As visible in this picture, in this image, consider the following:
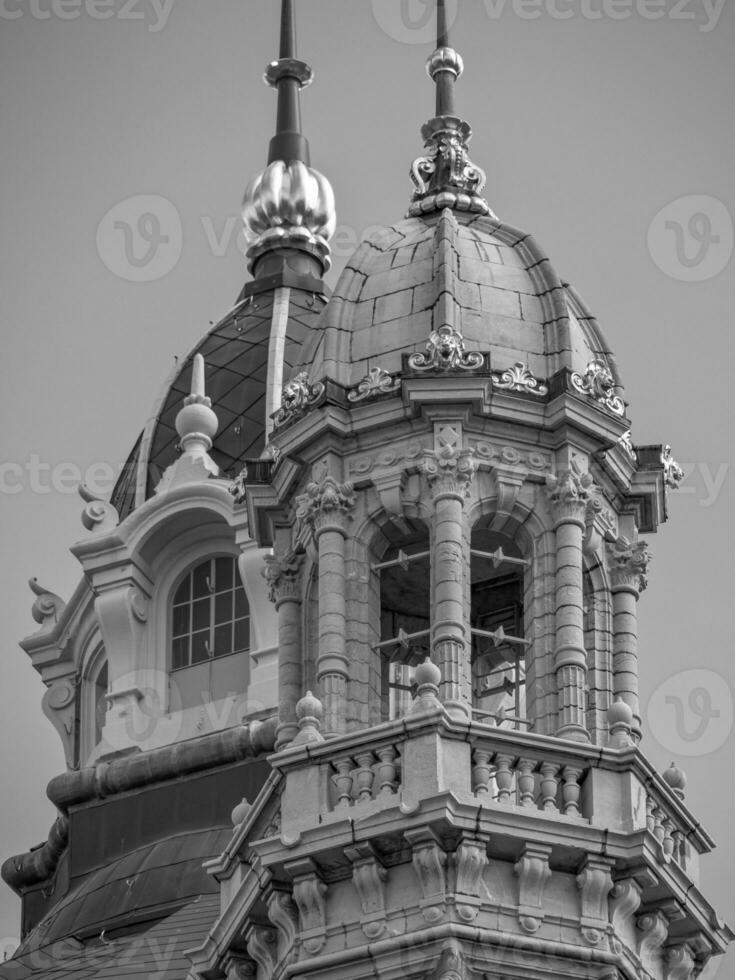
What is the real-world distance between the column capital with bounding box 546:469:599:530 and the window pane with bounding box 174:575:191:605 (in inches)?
570

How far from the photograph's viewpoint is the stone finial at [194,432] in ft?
200

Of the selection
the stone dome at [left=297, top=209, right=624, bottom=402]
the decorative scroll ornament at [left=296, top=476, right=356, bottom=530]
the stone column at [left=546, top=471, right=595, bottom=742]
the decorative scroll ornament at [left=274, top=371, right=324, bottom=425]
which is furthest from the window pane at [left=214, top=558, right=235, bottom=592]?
the stone column at [left=546, top=471, right=595, bottom=742]

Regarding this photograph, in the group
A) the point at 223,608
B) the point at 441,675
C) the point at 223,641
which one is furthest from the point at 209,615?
the point at 441,675

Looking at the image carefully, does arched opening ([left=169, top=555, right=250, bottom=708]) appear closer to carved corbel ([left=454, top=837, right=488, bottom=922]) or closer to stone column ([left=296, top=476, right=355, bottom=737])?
stone column ([left=296, top=476, right=355, bottom=737])

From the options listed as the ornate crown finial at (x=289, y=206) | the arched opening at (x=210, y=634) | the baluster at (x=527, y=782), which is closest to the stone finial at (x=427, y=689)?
the baluster at (x=527, y=782)

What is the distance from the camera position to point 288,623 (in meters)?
47.7

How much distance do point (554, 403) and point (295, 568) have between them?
3.55m

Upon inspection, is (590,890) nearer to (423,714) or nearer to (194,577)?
(423,714)

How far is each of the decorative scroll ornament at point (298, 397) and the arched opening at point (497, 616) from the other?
2322mm

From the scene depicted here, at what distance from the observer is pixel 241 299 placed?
67.2 m

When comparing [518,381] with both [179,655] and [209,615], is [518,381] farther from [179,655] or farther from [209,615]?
[209,615]

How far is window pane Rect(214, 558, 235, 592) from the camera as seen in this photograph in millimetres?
59969

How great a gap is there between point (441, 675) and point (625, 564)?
12.1ft

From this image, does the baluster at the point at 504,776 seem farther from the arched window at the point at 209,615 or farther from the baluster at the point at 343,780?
the arched window at the point at 209,615
